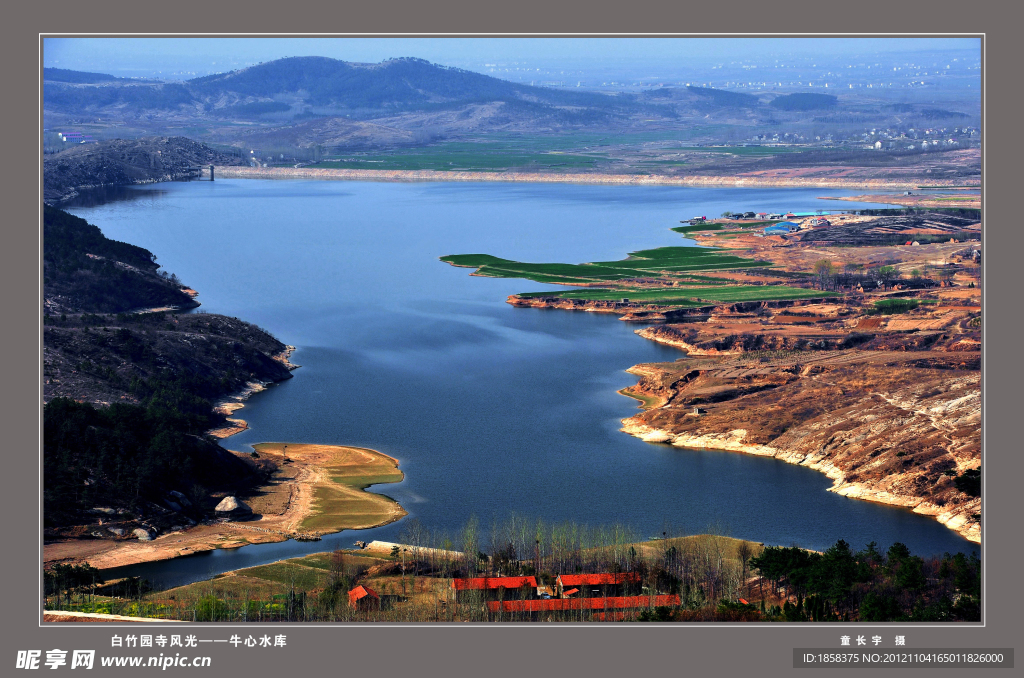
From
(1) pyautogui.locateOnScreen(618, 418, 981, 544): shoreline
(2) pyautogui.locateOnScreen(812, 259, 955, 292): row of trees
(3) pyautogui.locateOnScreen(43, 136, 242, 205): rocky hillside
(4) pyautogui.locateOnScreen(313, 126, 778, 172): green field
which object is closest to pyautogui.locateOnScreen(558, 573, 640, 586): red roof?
(1) pyautogui.locateOnScreen(618, 418, 981, 544): shoreline

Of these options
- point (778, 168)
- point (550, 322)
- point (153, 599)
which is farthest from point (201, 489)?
point (778, 168)

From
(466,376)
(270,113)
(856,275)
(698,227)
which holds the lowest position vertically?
(466,376)

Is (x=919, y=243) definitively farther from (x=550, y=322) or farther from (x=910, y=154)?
(x=910, y=154)

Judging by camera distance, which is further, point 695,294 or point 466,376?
point 695,294

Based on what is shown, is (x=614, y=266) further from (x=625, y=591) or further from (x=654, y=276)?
(x=625, y=591)

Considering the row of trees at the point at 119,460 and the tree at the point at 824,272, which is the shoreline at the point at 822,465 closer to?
the row of trees at the point at 119,460

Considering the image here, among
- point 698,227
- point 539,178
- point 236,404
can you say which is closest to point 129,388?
point 236,404

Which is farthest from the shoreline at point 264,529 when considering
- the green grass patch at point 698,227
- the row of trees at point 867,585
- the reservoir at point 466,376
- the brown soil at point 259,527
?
the green grass patch at point 698,227
